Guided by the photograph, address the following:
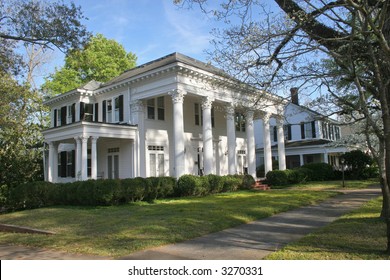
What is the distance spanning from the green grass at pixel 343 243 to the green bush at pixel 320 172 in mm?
21412

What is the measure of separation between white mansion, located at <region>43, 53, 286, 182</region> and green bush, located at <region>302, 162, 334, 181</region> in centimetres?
548

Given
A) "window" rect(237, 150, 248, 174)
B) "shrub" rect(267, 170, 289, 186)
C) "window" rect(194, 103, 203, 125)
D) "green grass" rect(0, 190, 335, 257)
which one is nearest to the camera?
"green grass" rect(0, 190, 335, 257)

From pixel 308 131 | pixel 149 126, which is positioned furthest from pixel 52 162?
pixel 308 131

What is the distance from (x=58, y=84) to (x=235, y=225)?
119 feet

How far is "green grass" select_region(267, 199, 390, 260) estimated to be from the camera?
630 centimetres

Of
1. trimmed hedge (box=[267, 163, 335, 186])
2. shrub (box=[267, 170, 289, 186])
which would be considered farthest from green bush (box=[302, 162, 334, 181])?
shrub (box=[267, 170, 289, 186])

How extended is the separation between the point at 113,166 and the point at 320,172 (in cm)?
1811

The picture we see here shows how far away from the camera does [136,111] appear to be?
22.8 metres

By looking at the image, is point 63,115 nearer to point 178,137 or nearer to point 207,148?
point 178,137

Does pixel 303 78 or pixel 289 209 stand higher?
pixel 303 78

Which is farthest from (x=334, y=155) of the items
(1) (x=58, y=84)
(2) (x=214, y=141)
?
(1) (x=58, y=84)

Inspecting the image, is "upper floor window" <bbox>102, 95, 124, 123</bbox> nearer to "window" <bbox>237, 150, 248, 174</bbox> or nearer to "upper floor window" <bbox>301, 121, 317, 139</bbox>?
"window" <bbox>237, 150, 248, 174</bbox>

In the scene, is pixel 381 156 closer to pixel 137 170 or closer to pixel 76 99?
pixel 137 170

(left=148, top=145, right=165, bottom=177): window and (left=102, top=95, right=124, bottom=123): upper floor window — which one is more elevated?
(left=102, top=95, right=124, bottom=123): upper floor window
